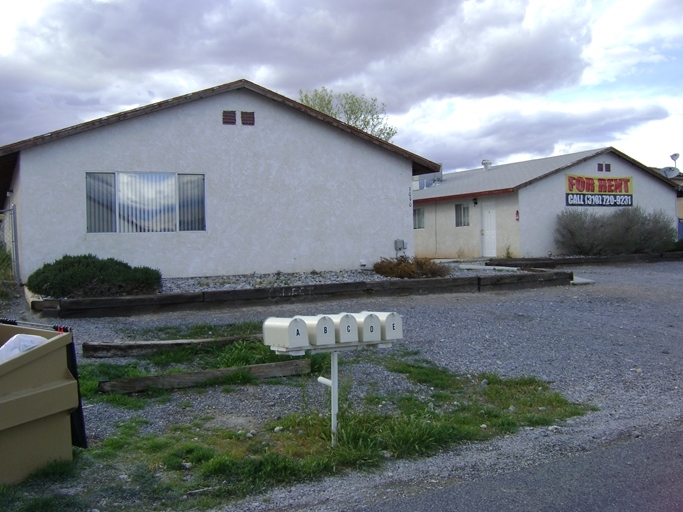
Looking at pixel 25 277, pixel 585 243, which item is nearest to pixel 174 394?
pixel 25 277

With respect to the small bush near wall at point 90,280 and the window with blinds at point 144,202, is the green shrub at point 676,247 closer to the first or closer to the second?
the window with blinds at point 144,202

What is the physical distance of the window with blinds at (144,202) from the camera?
15.3m

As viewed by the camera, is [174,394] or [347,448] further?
[174,394]

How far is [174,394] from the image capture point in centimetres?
689

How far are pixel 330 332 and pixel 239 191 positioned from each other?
11.7 metres

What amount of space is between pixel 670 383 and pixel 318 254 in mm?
10670

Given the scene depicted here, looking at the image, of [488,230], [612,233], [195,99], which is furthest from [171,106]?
[612,233]

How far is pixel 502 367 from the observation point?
27.5 feet

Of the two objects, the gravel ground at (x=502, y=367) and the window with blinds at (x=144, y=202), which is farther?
the window with blinds at (x=144, y=202)

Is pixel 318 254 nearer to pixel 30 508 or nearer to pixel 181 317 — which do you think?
pixel 181 317

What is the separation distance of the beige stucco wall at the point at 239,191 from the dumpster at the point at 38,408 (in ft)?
35.4

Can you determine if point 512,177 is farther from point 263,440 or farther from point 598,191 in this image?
point 263,440

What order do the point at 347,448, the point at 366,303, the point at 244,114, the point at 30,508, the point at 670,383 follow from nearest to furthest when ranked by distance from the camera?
the point at 30,508 < the point at 347,448 < the point at 670,383 < the point at 366,303 < the point at 244,114

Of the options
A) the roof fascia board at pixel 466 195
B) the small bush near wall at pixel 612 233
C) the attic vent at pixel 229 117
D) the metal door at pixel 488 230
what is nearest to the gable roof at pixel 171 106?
the attic vent at pixel 229 117
